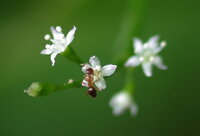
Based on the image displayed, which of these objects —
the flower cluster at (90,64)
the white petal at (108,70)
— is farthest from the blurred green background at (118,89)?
the white petal at (108,70)

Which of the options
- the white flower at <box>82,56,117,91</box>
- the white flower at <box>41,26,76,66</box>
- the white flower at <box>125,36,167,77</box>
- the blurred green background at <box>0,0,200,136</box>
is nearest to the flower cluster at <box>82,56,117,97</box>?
the white flower at <box>82,56,117,91</box>

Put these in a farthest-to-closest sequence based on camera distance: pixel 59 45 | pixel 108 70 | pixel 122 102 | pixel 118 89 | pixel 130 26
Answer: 1. pixel 118 89
2. pixel 130 26
3. pixel 122 102
4. pixel 59 45
5. pixel 108 70

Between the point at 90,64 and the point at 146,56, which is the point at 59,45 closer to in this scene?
the point at 90,64

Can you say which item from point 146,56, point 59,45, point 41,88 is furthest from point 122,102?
point 41,88

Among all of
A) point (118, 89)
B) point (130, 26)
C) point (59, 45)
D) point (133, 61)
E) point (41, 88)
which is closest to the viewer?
point (41, 88)

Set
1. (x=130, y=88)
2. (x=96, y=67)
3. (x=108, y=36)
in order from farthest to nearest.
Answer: (x=108, y=36) → (x=130, y=88) → (x=96, y=67)
